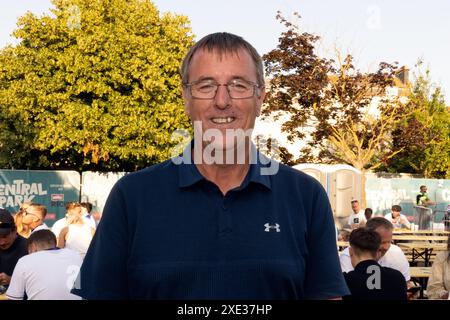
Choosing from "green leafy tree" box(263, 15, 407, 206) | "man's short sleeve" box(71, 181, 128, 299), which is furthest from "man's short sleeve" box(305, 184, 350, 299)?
"green leafy tree" box(263, 15, 407, 206)

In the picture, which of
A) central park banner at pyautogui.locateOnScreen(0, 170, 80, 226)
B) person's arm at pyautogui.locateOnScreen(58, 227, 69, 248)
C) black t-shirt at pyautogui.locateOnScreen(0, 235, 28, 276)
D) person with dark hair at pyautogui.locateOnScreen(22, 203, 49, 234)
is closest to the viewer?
black t-shirt at pyautogui.locateOnScreen(0, 235, 28, 276)

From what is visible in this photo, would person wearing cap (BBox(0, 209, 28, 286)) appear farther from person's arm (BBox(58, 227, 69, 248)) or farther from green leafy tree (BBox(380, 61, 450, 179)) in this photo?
green leafy tree (BBox(380, 61, 450, 179))

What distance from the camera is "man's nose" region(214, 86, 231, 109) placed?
7.15ft

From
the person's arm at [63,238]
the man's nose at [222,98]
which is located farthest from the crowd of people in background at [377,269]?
the person's arm at [63,238]

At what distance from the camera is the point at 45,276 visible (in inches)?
242

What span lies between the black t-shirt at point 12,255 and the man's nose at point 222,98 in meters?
6.29

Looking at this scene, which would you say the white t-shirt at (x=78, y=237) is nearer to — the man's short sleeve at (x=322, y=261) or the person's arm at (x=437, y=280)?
the person's arm at (x=437, y=280)

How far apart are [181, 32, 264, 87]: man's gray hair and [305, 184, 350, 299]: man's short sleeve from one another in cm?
48

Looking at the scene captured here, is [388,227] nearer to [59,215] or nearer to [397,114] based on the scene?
[59,215]

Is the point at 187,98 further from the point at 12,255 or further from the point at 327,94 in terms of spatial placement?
the point at 327,94

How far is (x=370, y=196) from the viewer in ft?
92.0

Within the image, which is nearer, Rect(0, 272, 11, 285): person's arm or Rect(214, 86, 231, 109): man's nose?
Rect(214, 86, 231, 109): man's nose
